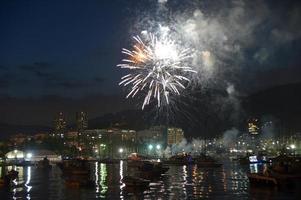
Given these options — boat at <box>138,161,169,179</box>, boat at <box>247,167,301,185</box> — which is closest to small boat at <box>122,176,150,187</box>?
boat at <box>247,167,301,185</box>

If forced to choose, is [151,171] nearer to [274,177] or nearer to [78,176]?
[78,176]

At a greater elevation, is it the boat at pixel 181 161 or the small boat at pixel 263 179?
the boat at pixel 181 161

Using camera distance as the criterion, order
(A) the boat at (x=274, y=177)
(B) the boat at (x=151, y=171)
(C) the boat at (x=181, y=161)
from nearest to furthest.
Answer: (A) the boat at (x=274, y=177) → (B) the boat at (x=151, y=171) → (C) the boat at (x=181, y=161)

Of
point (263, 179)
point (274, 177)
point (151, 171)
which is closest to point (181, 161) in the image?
point (151, 171)

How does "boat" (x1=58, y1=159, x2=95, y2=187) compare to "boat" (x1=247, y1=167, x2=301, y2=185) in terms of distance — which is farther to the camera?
"boat" (x1=58, y1=159, x2=95, y2=187)

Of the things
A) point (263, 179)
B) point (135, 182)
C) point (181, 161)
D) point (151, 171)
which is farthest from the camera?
point (181, 161)

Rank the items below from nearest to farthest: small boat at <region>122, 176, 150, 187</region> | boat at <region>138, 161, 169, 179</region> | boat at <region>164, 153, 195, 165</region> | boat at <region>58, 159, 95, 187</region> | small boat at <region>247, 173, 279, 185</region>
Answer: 1. small boat at <region>122, 176, 150, 187</region>
2. small boat at <region>247, 173, 279, 185</region>
3. boat at <region>58, 159, 95, 187</region>
4. boat at <region>138, 161, 169, 179</region>
5. boat at <region>164, 153, 195, 165</region>

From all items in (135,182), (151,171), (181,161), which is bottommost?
(135,182)

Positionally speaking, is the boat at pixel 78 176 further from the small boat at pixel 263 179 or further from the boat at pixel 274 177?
the boat at pixel 274 177

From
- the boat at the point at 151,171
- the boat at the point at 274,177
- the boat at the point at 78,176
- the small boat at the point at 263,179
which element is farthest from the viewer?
the boat at the point at 151,171

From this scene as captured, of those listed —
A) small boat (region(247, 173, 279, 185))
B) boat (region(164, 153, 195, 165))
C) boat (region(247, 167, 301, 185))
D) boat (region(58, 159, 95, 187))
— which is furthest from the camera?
boat (region(164, 153, 195, 165))

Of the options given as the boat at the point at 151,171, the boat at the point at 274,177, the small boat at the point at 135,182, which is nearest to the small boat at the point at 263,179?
the boat at the point at 274,177

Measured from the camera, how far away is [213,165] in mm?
98312

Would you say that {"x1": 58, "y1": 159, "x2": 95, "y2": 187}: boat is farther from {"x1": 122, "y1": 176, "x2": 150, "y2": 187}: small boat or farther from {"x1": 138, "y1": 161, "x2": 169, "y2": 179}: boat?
{"x1": 138, "y1": 161, "x2": 169, "y2": 179}: boat
